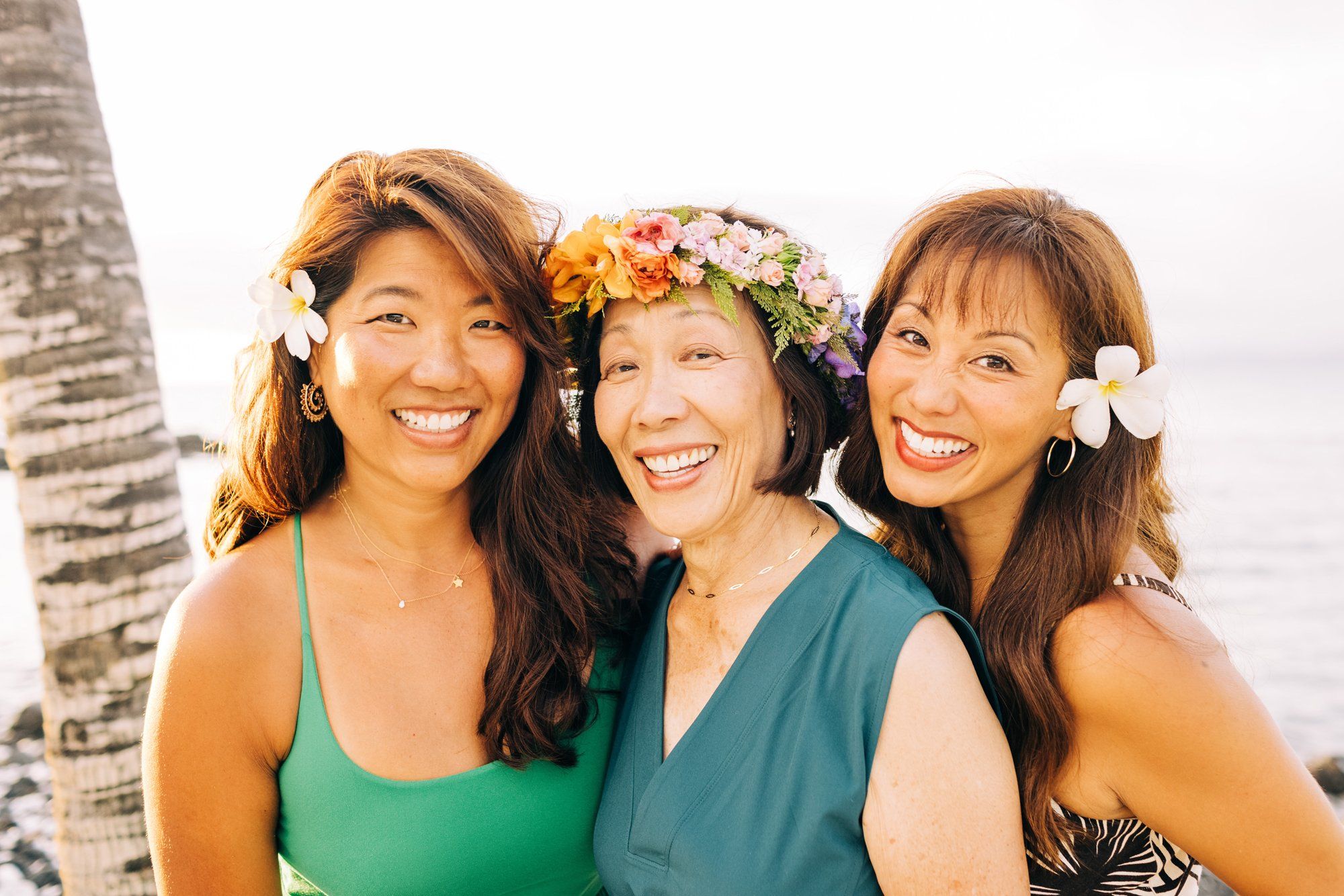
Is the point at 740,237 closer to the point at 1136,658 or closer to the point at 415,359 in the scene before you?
the point at 415,359

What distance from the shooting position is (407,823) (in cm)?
263

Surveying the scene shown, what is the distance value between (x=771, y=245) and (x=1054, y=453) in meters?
1.11

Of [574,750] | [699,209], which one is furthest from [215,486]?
[699,209]

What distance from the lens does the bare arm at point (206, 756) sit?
2.46 metres

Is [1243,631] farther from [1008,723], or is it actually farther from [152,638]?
[152,638]

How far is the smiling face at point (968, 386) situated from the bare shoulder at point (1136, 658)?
1.68ft

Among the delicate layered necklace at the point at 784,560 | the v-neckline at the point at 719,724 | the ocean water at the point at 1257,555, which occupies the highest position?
the delicate layered necklace at the point at 784,560

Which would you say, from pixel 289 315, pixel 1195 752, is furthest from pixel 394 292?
pixel 1195 752

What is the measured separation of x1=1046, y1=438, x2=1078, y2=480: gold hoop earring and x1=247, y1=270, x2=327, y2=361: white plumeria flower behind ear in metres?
2.25

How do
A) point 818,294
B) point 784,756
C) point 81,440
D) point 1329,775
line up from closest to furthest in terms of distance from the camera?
1. point 784,756
2. point 818,294
3. point 81,440
4. point 1329,775

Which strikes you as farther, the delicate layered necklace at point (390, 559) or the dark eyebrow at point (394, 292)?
the delicate layered necklace at point (390, 559)

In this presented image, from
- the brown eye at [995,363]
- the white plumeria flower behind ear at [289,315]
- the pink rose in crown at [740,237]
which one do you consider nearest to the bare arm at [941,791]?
the brown eye at [995,363]

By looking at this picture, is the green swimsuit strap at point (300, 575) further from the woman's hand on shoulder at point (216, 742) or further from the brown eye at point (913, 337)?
the brown eye at point (913, 337)

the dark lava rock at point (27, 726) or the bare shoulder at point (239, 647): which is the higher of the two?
the bare shoulder at point (239, 647)
